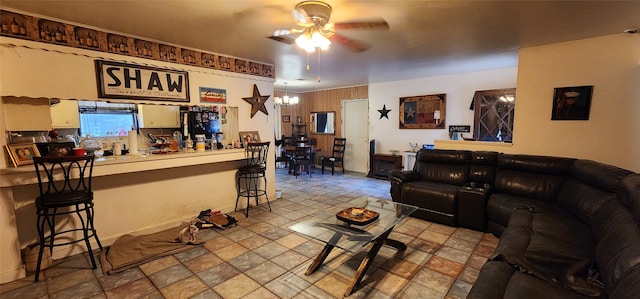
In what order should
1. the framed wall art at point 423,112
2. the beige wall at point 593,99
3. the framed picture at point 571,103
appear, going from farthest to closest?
the framed wall art at point 423,112, the framed picture at point 571,103, the beige wall at point 593,99

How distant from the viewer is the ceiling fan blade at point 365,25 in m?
2.57

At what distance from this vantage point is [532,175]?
3.30m

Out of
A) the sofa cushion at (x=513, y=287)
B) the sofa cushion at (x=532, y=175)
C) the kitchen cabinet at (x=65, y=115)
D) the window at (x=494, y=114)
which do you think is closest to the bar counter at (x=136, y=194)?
the kitchen cabinet at (x=65, y=115)

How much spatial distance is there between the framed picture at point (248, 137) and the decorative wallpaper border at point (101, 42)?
3.09 ft

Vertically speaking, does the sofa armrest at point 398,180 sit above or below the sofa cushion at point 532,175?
below

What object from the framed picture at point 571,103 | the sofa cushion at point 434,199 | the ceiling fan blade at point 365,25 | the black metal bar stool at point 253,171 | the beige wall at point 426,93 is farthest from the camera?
the beige wall at point 426,93

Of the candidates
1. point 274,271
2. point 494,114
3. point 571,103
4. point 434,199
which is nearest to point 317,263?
point 274,271

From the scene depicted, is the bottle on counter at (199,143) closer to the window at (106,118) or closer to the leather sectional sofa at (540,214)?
the window at (106,118)

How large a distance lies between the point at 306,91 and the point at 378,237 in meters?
6.49

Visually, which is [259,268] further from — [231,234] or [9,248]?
[9,248]

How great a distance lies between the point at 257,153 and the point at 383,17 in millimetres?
2631

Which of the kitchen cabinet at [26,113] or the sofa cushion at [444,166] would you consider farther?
the sofa cushion at [444,166]

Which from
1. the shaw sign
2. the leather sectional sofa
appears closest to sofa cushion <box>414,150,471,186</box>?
the leather sectional sofa

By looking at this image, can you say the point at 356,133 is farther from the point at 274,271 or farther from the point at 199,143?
the point at 274,271
